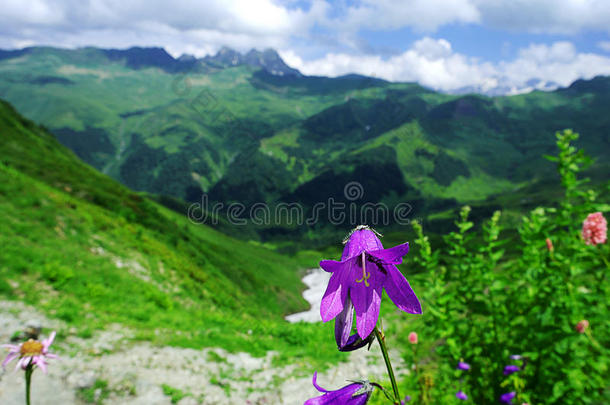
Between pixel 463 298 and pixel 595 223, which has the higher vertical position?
pixel 595 223

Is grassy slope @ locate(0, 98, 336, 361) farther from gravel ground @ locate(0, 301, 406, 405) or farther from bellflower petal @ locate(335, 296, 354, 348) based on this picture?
bellflower petal @ locate(335, 296, 354, 348)

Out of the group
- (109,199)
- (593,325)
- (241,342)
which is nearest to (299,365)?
(241,342)

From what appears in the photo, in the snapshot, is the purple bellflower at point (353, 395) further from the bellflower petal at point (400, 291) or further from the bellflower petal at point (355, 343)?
the bellflower petal at point (400, 291)

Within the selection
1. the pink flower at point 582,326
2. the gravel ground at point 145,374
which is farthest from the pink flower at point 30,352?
the pink flower at point 582,326

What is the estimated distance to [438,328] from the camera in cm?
514

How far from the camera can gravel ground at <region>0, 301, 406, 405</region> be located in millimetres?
7043

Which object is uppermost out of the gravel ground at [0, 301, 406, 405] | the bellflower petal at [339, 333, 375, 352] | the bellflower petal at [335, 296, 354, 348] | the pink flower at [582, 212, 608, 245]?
the pink flower at [582, 212, 608, 245]

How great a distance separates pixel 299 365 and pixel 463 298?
6.28 m

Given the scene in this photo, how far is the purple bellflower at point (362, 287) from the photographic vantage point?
5.27ft

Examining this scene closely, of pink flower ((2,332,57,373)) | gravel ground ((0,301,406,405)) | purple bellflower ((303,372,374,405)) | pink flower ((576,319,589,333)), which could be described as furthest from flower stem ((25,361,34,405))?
pink flower ((576,319,589,333))

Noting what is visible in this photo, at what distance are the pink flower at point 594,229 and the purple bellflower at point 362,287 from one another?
4.19m

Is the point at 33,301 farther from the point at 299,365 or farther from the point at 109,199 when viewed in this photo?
the point at 109,199

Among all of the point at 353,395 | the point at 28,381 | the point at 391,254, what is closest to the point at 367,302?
the point at 391,254

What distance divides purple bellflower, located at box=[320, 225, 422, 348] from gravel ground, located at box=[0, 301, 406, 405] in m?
6.32
